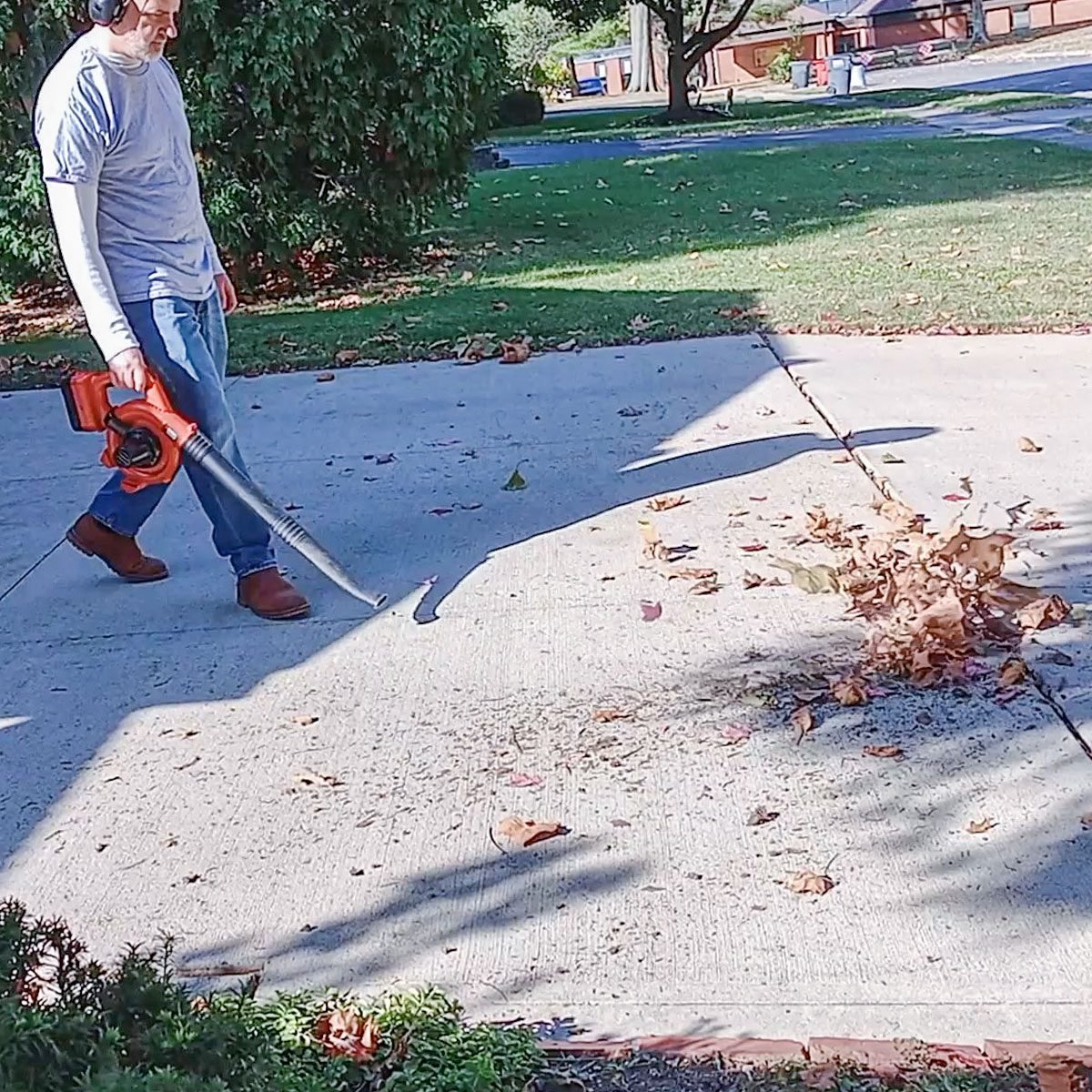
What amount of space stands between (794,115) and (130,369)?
104 feet

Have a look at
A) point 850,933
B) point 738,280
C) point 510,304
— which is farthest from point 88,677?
point 738,280

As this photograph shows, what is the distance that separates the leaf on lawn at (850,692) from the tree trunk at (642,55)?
5377 centimetres

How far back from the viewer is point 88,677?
14.0 feet

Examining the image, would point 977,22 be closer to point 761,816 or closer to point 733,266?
point 733,266

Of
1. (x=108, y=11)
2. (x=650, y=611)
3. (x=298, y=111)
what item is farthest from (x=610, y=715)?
(x=298, y=111)

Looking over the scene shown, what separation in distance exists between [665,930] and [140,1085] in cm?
131

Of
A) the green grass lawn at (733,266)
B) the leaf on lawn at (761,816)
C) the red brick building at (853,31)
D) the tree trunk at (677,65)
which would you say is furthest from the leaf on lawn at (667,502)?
the red brick building at (853,31)

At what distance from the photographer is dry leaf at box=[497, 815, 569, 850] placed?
10.6 feet

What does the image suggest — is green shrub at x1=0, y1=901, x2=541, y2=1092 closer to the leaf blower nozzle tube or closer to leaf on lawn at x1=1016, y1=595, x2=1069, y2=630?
the leaf blower nozzle tube

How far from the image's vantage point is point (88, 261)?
4227 mm

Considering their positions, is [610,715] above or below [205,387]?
below

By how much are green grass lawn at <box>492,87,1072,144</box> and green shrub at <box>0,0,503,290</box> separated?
56.2ft

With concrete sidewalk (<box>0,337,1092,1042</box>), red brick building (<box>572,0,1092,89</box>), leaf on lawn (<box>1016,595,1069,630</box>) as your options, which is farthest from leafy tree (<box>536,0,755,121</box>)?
leaf on lawn (<box>1016,595,1069,630</box>)

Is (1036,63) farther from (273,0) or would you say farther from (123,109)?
(123,109)
